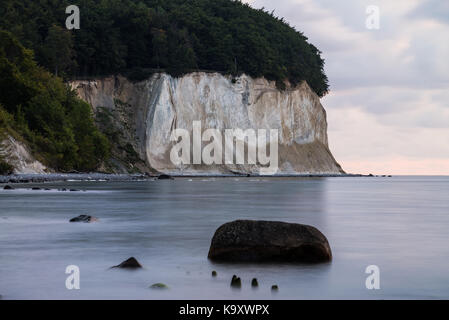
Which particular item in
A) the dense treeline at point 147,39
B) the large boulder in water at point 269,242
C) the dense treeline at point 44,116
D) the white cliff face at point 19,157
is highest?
the dense treeline at point 147,39

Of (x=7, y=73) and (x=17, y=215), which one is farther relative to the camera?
(x=7, y=73)

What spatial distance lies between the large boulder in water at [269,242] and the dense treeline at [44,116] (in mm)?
45773

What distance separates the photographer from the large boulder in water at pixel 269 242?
1062 cm

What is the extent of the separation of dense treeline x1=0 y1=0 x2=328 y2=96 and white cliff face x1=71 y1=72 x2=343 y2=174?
227cm

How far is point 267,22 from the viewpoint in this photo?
4636 inches

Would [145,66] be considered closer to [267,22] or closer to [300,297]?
[267,22]

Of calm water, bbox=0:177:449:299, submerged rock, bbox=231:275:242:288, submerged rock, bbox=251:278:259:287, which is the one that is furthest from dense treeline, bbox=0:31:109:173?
submerged rock, bbox=251:278:259:287

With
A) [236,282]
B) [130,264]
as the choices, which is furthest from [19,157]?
[236,282]

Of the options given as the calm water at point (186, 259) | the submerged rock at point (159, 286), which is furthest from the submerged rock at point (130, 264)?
the submerged rock at point (159, 286)

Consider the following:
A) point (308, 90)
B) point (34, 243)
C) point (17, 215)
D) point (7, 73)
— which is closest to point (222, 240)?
point (34, 243)

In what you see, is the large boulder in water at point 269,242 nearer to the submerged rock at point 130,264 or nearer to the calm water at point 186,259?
the calm water at point 186,259

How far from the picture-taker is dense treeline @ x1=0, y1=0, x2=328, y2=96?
265ft

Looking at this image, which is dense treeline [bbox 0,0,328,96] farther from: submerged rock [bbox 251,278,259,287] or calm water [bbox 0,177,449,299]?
submerged rock [bbox 251,278,259,287]

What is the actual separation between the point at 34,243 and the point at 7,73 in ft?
176
